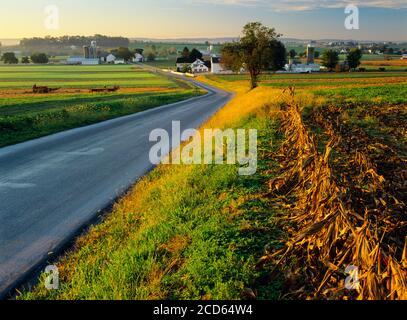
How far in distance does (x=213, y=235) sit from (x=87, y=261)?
215 cm

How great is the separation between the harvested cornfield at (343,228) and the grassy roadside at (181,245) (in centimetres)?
44

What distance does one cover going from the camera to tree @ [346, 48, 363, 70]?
109562mm

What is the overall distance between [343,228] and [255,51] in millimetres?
54879

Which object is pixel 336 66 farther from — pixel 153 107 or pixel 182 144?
pixel 182 144

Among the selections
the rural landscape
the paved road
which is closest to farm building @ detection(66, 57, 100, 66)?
the paved road

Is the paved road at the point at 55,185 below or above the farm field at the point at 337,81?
below

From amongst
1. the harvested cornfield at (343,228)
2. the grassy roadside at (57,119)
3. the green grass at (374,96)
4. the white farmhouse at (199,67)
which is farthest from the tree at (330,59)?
the harvested cornfield at (343,228)

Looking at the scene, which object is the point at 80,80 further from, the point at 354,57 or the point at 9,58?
the point at 9,58

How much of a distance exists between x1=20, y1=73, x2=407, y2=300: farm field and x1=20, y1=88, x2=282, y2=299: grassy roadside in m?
0.02

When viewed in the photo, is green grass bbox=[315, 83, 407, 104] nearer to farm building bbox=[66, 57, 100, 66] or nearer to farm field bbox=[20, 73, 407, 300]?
farm field bbox=[20, 73, 407, 300]

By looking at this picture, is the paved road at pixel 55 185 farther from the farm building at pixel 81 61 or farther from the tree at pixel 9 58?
the farm building at pixel 81 61

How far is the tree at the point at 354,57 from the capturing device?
359 ft
